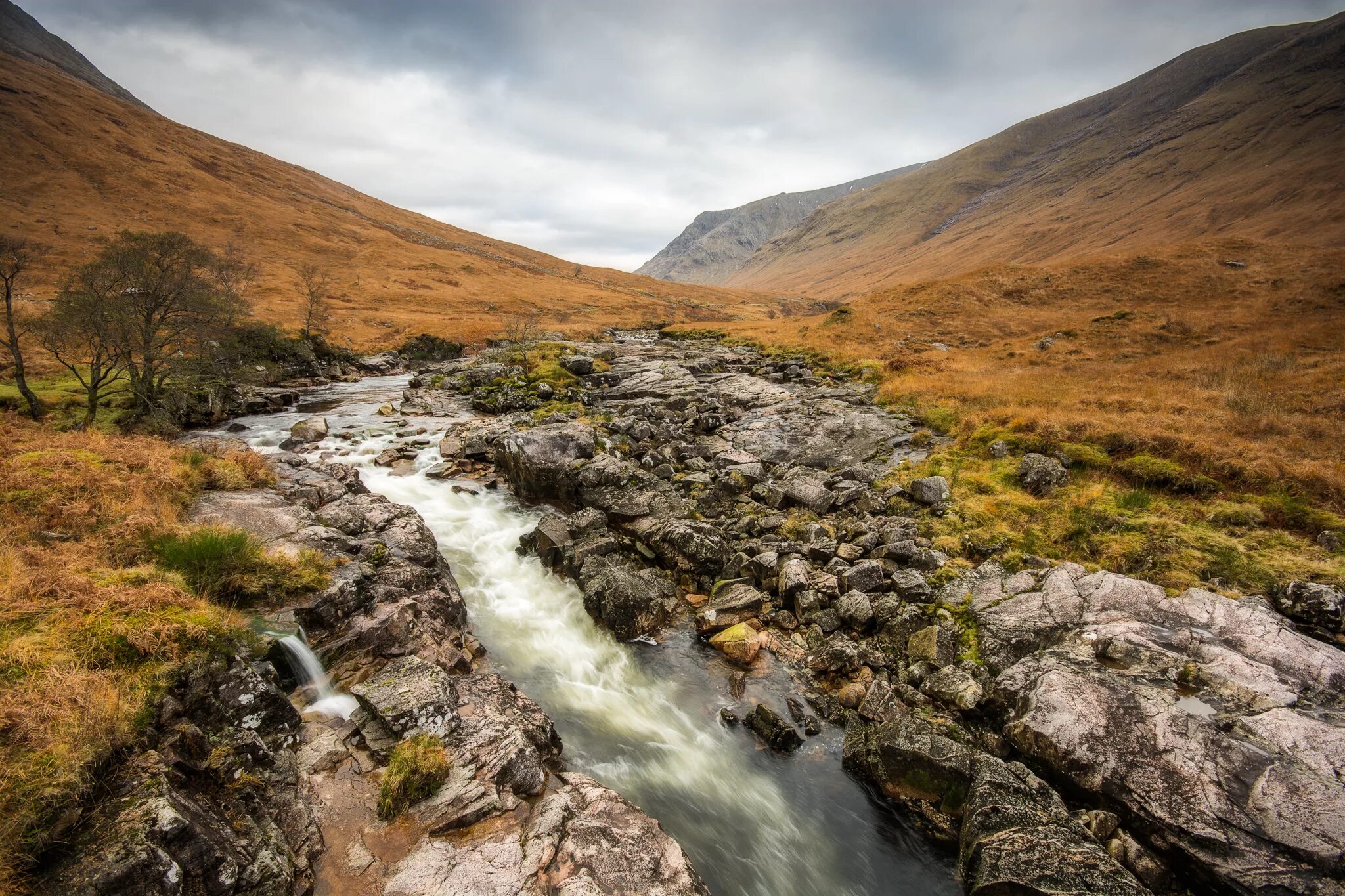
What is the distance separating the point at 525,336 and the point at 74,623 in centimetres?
4758

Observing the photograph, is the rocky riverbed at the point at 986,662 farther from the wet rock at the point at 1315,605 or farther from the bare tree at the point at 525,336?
the bare tree at the point at 525,336

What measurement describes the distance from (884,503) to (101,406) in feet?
120

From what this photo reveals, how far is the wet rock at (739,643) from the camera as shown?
12656 millimetres

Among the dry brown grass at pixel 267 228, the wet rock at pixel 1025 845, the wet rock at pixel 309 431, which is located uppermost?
the dry brown grass at pixel 267 228

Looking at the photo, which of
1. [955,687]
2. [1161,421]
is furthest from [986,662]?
[1161,421]

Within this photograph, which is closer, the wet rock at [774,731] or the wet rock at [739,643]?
the wet rock at [774,731]

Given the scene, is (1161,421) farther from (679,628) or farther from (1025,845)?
(679,628)

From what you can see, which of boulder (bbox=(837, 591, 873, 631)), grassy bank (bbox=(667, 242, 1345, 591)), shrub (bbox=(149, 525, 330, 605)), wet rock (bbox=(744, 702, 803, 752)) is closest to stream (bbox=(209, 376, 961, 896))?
wet rock (bbox=(744, 702, 803, 752))

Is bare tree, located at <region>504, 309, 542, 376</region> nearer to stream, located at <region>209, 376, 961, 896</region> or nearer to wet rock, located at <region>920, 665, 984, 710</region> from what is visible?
stream, located at <region>209, 376, 961, 896</region>

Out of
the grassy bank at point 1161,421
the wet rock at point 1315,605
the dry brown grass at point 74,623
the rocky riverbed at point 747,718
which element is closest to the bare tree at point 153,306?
the rocky riverbed at point 747,718

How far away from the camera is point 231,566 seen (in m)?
9.47

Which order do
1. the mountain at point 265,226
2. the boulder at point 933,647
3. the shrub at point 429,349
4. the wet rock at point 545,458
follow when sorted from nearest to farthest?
1. the boulder at point 933,647
2. the wet rock at point 545,458
3. the shrub at point 429,349
4. the mountain at point 265,226

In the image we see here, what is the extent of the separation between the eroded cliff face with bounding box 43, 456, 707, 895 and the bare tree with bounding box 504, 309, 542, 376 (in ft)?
108

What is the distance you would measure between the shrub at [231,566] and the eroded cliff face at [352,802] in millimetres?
636
